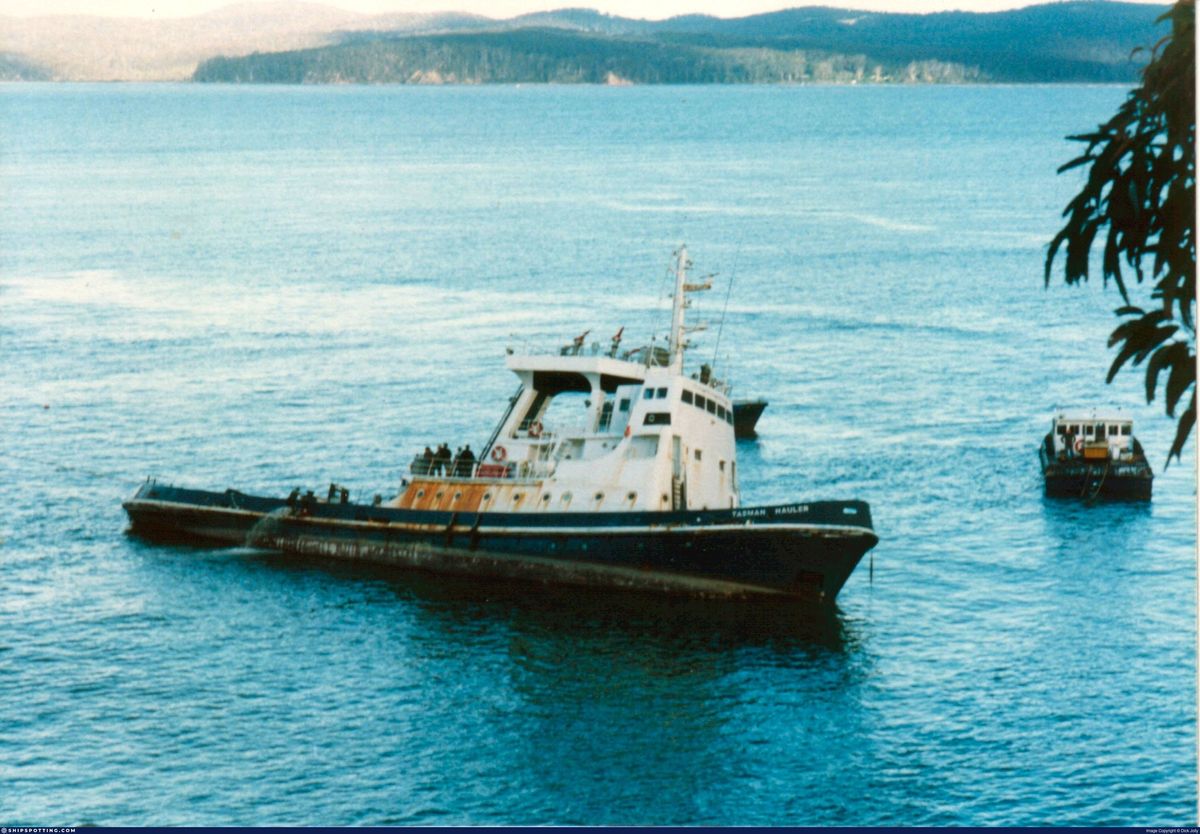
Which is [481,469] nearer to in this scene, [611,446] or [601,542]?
[611,446]

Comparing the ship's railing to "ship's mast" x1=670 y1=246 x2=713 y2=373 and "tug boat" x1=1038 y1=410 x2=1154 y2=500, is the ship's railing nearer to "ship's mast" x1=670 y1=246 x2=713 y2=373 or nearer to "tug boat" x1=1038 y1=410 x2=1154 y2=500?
"ship's mast" x1=670 y1=246 x2=713 y2=373

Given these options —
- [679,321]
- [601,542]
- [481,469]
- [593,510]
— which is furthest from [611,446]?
[679,321]

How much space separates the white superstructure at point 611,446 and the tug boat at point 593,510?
5cm

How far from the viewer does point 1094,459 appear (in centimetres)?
7038

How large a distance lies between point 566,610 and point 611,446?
7736 mm

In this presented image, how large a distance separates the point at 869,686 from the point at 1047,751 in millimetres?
6901

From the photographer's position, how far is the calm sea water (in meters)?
40.3

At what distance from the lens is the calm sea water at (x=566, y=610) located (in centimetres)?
4034

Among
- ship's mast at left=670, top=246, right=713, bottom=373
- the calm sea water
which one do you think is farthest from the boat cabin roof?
ship's mast at left=670, top=246, right=713, bottom=373

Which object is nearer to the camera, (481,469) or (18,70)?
(481,469)

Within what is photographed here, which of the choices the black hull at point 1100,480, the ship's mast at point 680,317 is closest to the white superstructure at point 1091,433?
the black hull at point 1100,480

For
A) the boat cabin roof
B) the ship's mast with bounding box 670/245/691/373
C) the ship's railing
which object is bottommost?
the ship's railing

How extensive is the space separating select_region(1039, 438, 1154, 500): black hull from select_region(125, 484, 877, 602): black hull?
17266 mm

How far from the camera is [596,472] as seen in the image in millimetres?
59562
